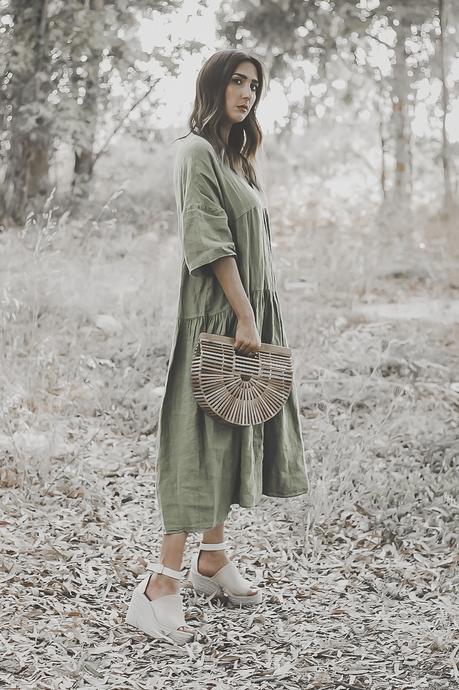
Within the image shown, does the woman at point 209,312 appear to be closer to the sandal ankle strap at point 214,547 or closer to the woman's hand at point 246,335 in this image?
the woman's hand at point 246,335

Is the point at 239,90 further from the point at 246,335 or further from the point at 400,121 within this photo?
the point at 400,121

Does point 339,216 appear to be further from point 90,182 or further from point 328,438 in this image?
point 328,438

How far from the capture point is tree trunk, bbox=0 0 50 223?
643 cm

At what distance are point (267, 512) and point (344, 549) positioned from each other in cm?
39

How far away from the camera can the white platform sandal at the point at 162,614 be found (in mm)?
2328

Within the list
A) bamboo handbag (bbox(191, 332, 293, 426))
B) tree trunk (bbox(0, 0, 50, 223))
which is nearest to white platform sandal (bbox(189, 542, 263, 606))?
bamboo handbag (bbox(191, 332, 293, 426))

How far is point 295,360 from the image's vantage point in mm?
4449

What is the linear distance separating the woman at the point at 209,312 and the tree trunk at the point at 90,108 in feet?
14.2

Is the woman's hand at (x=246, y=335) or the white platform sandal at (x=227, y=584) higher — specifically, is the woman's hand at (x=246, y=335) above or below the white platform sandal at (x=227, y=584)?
above

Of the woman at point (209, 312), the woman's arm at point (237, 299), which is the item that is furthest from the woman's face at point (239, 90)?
the woman's arm at point (237, 299)

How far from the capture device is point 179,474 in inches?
90.7

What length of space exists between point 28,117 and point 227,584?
16.0 feet

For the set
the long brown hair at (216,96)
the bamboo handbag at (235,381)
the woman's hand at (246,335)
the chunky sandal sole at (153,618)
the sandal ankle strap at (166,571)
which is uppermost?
the long brown hair at (216,96)

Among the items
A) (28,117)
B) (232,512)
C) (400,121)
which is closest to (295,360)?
(232,512)
